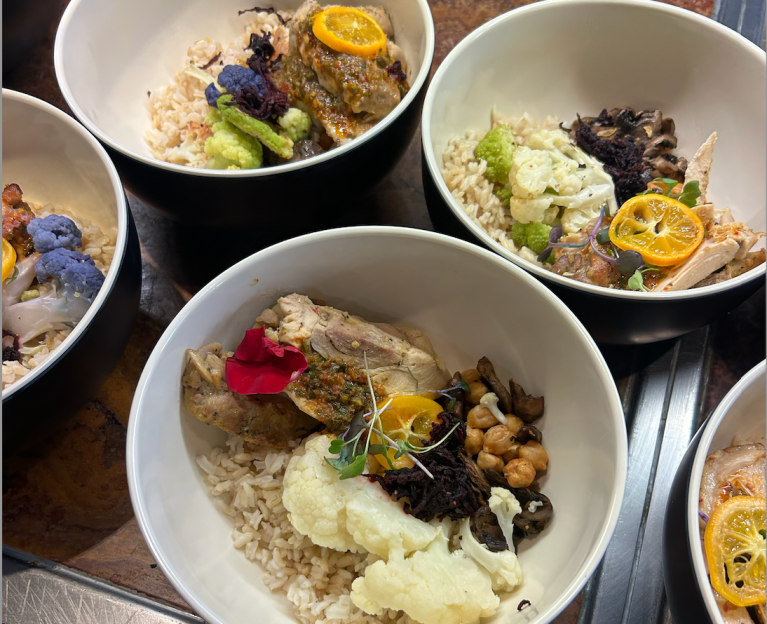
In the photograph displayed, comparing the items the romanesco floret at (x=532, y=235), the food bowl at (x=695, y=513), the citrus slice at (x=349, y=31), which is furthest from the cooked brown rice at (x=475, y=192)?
the food bowl at (x=695, y=513)

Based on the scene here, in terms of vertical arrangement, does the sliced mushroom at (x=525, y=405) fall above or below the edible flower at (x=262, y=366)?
below

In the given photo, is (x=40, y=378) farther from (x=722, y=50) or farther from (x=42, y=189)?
(x=722, y=50)

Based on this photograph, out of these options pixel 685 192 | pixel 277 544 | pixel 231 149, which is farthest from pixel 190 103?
pixel 685 192

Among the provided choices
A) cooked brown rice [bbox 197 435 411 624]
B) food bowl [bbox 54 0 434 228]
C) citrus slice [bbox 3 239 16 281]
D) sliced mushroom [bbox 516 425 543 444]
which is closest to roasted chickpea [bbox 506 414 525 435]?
sliced mushroom [bbox 516 425 543 444]

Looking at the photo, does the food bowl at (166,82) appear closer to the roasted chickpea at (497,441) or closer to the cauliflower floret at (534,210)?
the cauliflower floret at (534,210)

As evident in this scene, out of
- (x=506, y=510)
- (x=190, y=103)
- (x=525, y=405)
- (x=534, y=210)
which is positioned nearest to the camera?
(x=506, y=510)

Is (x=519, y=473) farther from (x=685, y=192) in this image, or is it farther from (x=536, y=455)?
(x=685, y=192)
